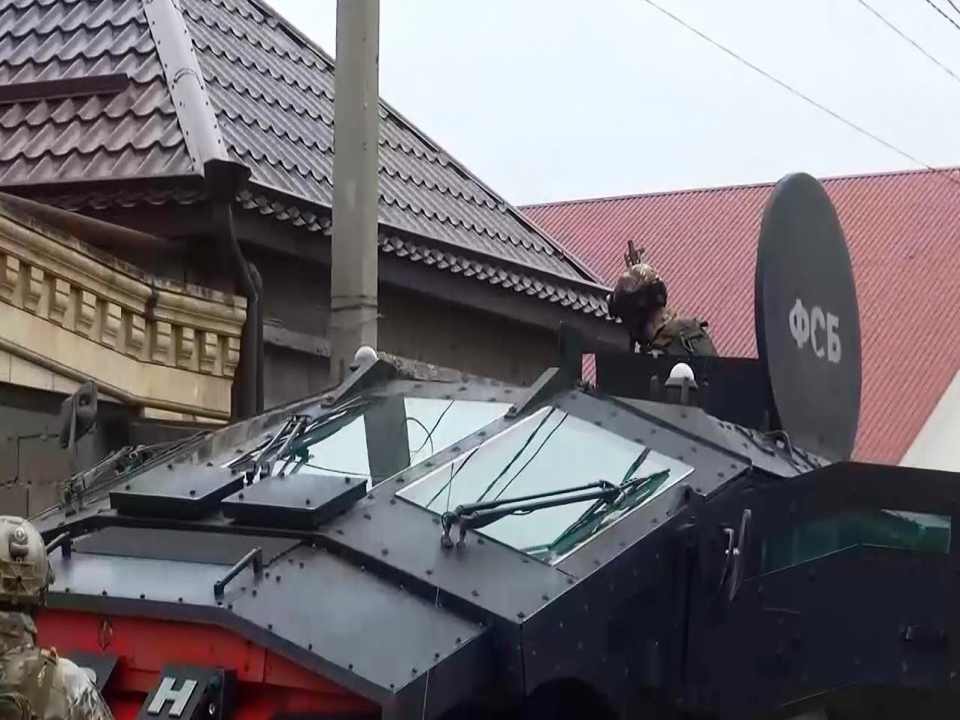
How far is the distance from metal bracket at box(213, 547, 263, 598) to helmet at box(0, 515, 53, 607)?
2.67ft

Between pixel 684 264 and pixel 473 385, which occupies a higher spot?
pixel 684 264

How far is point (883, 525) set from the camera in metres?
4.68

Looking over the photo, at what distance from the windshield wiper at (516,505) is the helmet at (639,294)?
6.05 feet

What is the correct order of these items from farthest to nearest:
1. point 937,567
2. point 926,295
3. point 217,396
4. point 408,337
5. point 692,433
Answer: point 926,295, point 408,337, point 217,396, point 692,433, point 937,567

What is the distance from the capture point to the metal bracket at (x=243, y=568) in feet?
13.7

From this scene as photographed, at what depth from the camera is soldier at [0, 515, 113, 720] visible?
3.19 m

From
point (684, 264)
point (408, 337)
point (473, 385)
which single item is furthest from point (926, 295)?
point (473, 385)

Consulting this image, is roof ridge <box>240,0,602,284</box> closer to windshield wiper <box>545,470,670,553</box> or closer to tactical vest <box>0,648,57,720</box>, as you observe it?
windshield wiper <box>545,470,670,553</box>

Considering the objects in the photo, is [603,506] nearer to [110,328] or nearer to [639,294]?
[639,294]

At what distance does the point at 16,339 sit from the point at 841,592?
4.46 metres

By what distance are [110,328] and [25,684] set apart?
5426mm

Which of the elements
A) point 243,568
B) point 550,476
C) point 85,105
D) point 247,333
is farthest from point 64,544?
point 85,105

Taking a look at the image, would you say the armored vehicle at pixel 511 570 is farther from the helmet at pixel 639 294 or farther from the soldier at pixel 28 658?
the helmet at pixel 639 294

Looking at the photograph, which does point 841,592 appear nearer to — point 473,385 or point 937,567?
point 937,567
